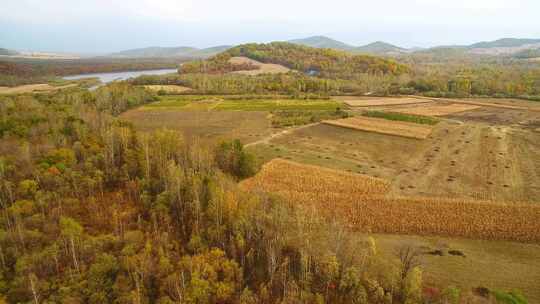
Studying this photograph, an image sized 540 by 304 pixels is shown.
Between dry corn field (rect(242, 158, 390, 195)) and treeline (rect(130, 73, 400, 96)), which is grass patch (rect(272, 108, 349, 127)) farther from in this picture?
treeline (rect(130, 73, 400, 96))

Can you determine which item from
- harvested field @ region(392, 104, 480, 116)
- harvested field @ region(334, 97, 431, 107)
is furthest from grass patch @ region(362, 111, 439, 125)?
harvested field @ region(334, 97, 431, 107)

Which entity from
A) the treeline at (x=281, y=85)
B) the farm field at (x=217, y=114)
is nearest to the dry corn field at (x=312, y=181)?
the farm field at (x=217, y=114)

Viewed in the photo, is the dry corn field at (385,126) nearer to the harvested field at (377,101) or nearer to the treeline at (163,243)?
the harvested field at (377,101)

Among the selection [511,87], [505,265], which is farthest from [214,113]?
[511,87]

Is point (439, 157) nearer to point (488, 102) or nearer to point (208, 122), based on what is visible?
point (208, 122)

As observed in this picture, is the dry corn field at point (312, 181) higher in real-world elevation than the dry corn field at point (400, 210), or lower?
higher
